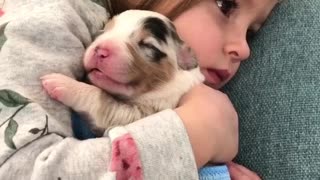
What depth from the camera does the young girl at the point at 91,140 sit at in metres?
0.84

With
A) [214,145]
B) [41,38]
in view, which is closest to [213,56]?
[214,145]

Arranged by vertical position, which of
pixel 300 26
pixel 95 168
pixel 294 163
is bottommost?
pixel 294 163

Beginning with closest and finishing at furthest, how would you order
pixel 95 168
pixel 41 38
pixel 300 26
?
1. pixel 95 168
2. pixel 41 38
3. pixel 300 26

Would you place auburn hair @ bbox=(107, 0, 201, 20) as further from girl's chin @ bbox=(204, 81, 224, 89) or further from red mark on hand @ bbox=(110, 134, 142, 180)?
red mark on hand @ bbox=(110, 134, 142, 180)

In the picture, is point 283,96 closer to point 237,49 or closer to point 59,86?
point 237,49

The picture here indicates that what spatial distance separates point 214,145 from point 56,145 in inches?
10.5

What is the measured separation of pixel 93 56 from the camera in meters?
0.94

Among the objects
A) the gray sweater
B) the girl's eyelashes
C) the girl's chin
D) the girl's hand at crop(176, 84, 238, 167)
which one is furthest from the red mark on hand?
the girl's eyelashes

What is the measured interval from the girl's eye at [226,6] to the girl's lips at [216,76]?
0.39 ft

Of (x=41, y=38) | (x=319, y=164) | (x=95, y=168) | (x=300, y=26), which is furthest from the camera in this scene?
(x=300, y=26)

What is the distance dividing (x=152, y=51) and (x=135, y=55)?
4 cm

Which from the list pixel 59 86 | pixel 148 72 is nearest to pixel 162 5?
pixel 148 72

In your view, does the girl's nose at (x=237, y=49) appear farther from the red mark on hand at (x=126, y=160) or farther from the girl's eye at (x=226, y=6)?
the red mark on hand at (x=126, y=160)

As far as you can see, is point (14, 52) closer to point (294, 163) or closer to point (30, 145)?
point (30, 145)
